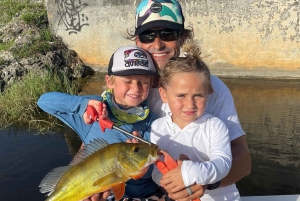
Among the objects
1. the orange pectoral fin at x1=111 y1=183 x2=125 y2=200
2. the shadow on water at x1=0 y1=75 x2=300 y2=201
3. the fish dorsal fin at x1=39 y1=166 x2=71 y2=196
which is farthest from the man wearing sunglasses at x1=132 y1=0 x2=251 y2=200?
the shadow on water at x1=0 y1=75 x2=300 y2=201

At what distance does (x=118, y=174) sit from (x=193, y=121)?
630 millimetres

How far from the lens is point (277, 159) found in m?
6.21

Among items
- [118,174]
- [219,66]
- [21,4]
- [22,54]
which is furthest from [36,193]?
[21,4]

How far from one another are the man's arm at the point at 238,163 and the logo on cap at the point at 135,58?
84 centimetres

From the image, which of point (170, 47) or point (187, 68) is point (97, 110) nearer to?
point (187, 68)

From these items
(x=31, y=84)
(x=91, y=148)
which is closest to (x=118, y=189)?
(x=91, y=148)

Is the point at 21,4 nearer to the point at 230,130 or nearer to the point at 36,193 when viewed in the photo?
the point at 36,193

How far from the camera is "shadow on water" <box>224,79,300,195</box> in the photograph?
562cm

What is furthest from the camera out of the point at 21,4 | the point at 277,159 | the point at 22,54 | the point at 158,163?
the point at 21,4

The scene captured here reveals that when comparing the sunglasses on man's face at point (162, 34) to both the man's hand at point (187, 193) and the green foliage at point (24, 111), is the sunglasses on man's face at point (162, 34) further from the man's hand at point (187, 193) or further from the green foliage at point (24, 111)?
the green foliage at point (24, 111)

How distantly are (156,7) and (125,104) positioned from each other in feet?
2.55

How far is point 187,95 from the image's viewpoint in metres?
2.30

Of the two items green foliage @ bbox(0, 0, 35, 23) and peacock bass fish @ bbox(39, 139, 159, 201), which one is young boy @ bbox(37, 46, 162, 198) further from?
green foliage @ bbox(0, 0, 35, 23)

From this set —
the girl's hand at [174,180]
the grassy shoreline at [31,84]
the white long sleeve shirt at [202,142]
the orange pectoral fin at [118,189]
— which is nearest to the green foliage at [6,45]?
the grassy shoreline at [31,84]
